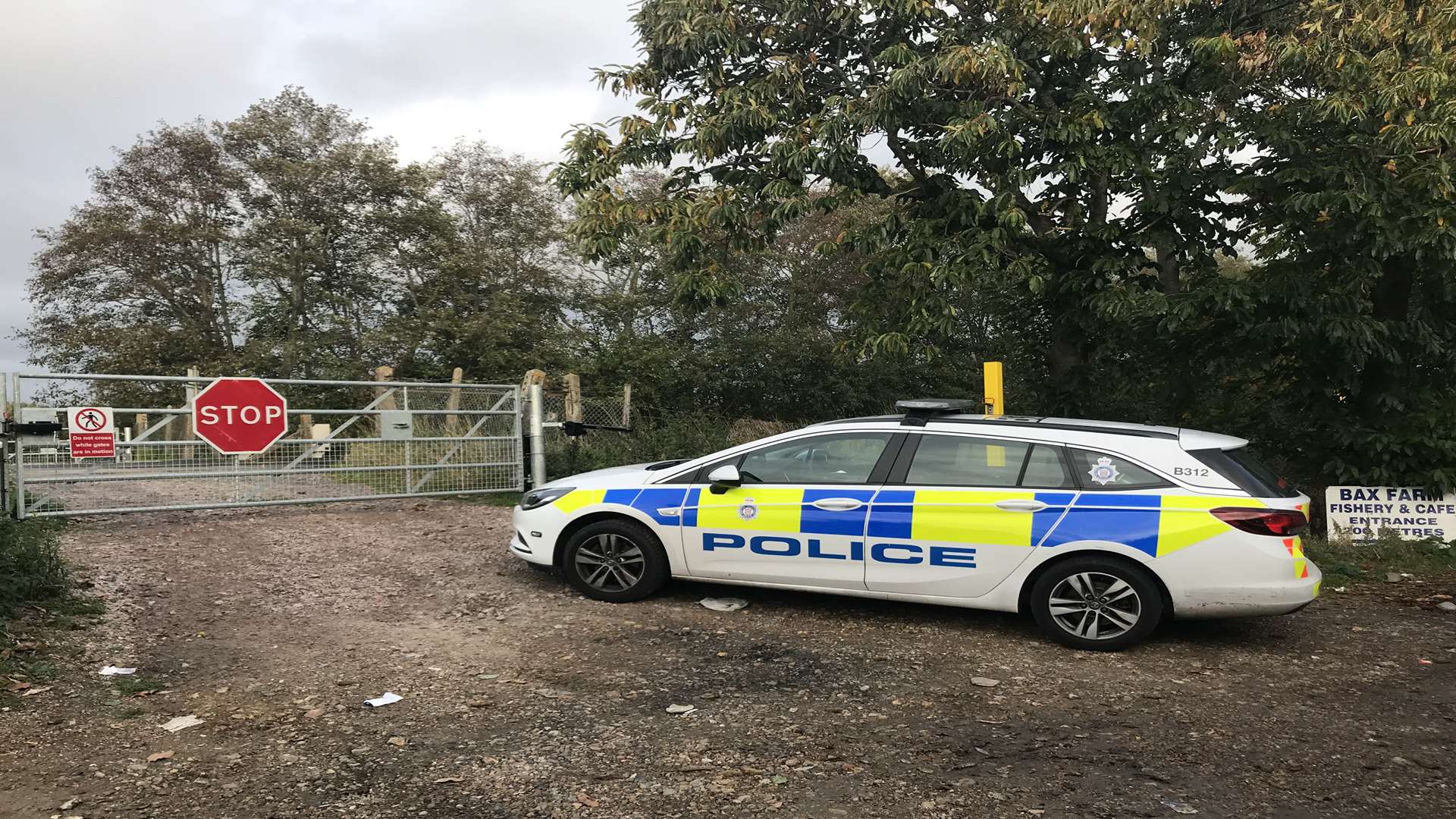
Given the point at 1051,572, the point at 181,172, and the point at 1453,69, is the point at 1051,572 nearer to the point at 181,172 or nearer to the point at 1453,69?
the point at 1453,69

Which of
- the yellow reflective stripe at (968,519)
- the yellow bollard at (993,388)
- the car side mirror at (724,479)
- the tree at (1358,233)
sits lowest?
the yellow reflective stripe at (968,519)

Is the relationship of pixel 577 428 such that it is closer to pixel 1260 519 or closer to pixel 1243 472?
pixel 1243 472

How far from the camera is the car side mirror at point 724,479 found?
623cm

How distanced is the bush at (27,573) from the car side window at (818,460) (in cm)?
445

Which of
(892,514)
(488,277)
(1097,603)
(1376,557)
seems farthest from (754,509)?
(488,277)

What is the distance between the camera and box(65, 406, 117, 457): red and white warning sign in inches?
356

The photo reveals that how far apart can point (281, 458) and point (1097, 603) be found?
835 cm

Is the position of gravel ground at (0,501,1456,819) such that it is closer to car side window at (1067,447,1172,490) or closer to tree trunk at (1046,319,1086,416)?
car side window at (1067,447,1172,490)

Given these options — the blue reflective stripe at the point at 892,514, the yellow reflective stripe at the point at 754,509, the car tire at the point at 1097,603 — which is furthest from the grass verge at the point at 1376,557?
the yellow reflective stripe at the point at 754,509

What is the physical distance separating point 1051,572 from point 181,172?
27533 mm

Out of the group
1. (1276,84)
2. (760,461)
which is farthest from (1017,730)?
(1276,84)

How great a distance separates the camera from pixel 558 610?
6.34 metres

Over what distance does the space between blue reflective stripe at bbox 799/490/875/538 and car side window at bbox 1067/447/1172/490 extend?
4.02 feet

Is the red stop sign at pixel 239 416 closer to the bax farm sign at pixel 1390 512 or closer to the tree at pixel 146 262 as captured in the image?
the bax farm sign at pixel 1390 512
